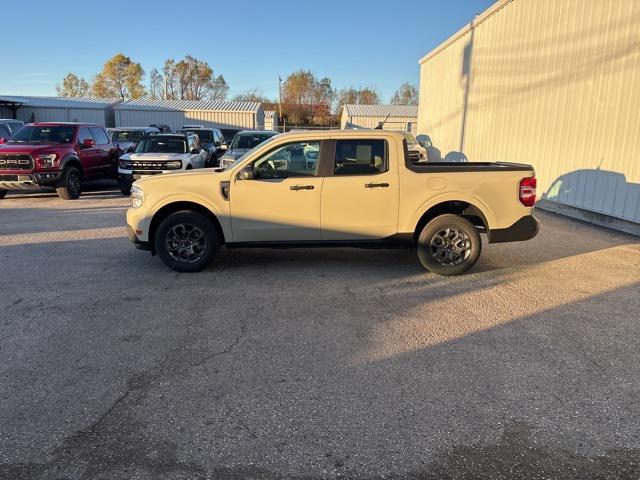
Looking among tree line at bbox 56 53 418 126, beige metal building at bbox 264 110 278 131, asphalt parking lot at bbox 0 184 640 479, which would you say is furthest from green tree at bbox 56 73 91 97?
asphalt parking lot at bbox 0 184 640 479

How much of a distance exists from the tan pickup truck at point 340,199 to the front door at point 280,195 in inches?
0.5

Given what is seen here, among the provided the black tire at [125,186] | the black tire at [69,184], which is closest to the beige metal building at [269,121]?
the black tire at [125,186]

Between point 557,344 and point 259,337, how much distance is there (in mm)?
2722

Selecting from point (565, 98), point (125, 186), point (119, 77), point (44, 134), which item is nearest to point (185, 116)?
point (44, 134)

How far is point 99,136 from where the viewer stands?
1503 cm

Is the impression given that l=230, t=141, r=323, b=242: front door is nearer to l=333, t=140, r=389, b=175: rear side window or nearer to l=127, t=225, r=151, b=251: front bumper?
l=333, t=140, r=389, b=175: rear side window

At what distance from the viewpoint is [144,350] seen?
4352mm

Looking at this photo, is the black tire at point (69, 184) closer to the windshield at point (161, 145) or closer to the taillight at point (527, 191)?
the windshield at point (161, 145)

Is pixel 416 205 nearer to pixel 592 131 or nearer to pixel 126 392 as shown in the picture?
pixel 126 392

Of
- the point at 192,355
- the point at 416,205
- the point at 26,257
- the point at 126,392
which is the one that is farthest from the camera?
the point at 26,257

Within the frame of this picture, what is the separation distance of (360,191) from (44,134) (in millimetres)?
10981

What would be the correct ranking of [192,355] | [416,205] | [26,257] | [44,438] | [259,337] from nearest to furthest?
[44,438], [192,355], [259,337], [416,205], [26,257]

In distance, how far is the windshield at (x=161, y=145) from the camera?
14.0 m

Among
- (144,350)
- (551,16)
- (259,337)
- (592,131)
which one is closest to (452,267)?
(259,337)
